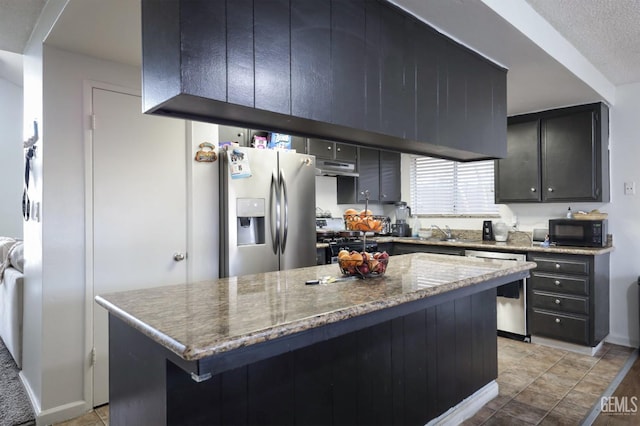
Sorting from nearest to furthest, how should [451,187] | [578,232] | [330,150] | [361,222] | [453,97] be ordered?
[361,222]
[453,97]
[578,232]
[330,150]
[451,187]

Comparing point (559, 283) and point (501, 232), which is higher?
point (501, 232)

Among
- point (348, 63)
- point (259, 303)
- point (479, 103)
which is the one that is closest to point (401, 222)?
point (479, 103)

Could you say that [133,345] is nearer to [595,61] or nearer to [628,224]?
[595,61]

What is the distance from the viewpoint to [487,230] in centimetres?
433

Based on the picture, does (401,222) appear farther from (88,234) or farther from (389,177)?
(88,234)

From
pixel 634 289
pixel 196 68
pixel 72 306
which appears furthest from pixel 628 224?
pixel 72 306

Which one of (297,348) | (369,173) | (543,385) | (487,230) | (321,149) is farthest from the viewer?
(369,173)

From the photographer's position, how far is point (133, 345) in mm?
1409

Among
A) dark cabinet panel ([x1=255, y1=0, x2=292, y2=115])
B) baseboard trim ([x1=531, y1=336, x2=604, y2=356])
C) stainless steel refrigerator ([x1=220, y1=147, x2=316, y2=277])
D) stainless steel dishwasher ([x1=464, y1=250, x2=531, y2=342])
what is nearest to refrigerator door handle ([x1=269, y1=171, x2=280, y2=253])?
stainless steel refrigerator ([x1=220, y1=147, x2=316, y2=277])

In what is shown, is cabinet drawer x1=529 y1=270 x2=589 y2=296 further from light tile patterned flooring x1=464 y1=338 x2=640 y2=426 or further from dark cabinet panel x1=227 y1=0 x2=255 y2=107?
dark cabinet panel x1=227 y1=0 x2=255 y2=107

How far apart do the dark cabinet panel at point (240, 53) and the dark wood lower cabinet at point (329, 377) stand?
83 cm

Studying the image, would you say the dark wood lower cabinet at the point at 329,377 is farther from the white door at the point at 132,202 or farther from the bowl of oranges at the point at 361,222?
the white door at the point at 132,202

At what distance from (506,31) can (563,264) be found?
2263 millimetres

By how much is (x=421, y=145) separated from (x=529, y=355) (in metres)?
2.33
